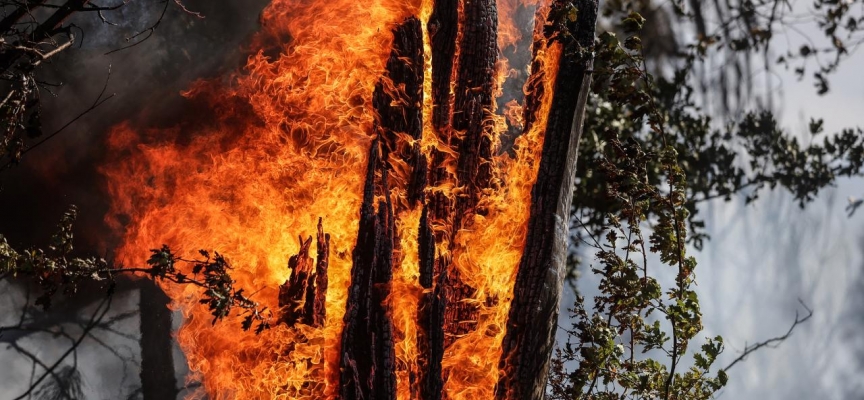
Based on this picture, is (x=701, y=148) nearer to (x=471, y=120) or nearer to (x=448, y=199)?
(x=471, y=120)

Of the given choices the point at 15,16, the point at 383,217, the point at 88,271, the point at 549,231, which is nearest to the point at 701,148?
the point at 549,231

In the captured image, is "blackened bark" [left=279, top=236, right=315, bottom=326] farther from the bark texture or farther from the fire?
the bark texture

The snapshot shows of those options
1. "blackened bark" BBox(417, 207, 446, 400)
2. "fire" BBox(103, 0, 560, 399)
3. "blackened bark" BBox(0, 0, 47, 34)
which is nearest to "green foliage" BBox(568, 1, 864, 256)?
"fire" BBox(103, 0, 560, 399)

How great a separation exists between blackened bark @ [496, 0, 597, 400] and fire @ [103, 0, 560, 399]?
0.31 feet

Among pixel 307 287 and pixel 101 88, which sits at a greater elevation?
pixel 101 88

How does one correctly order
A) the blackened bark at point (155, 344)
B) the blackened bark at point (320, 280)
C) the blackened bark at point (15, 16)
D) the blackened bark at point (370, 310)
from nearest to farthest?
the blackened bark at point (15, 16), the blackened bark at point (370, 310), the blackened bark at point (320, 280), the blackened bark at point (155, 344)

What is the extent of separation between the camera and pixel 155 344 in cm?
723

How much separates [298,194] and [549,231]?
2009 millimetres

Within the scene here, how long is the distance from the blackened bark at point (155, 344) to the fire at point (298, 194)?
203mm

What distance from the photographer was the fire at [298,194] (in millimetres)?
5363

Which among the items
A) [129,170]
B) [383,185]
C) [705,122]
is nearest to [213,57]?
[129,170]

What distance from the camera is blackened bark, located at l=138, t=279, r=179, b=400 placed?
7203 mm

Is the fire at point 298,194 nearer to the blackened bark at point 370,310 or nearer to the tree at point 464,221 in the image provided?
the tree at point 464,221

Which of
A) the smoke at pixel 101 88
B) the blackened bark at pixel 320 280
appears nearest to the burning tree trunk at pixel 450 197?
the blackened bark at pixel 320 280
